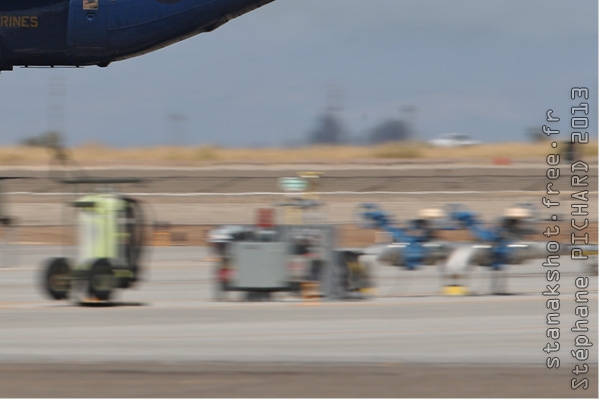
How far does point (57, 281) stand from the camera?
17.1 metres

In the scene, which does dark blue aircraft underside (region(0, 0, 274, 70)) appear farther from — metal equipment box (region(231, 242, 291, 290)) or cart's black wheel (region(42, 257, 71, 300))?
metal equipment box (region(231, 242, 291, 290))

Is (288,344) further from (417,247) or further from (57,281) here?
(417,247)

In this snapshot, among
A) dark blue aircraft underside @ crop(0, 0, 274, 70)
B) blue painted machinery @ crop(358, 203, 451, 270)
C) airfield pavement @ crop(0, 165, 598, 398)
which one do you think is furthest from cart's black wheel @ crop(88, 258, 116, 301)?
dark blue aircraft underside @ crop(0, 0, 274, 70)

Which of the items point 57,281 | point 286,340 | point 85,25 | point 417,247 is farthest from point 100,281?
point 85,25

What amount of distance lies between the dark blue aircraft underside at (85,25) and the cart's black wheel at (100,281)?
1904 cm

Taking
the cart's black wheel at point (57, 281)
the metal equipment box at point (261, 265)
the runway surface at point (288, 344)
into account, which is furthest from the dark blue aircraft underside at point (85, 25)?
the metal equipment box at point (261, 265)

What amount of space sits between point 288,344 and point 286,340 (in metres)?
0.28

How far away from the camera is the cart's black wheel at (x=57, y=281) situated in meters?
17.0

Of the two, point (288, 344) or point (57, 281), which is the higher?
point (57, 281)

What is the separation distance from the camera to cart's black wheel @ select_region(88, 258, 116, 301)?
16.6 meters

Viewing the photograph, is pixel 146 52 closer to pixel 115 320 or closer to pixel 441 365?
pixel 115 320

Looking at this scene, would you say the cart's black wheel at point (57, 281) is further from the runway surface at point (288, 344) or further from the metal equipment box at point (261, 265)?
the metal equipment box at point (261, 265)

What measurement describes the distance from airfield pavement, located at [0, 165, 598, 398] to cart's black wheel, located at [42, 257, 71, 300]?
0.23m

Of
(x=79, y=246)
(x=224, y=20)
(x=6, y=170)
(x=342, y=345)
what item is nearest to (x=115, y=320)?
(x=79, y=246)
